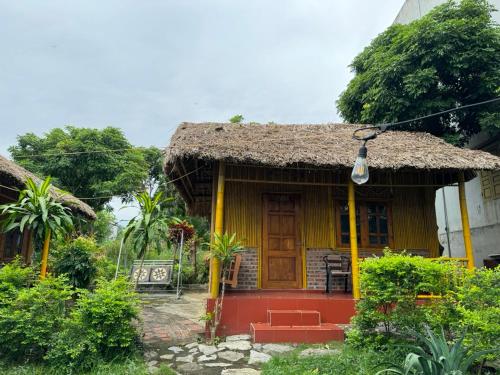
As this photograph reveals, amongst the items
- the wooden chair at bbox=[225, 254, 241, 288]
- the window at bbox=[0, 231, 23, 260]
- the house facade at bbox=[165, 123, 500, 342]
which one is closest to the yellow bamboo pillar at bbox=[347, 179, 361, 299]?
the house facade at bbox=[165, 123, 500, 342]

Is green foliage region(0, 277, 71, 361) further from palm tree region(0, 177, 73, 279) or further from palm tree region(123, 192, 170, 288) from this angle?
palm tree region(123, 192, 170, 288)

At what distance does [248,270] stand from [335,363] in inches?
131

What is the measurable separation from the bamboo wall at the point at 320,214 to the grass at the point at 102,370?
11.7 feet

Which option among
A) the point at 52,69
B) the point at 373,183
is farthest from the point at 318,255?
the point at 52,69

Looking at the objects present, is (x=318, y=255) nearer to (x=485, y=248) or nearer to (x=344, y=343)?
(x=344, y=343)

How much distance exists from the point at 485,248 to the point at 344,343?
27.9 ft

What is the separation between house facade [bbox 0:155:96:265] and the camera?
25.4 feet

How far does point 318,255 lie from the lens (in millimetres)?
7871

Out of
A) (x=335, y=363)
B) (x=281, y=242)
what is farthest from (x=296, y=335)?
(x=281, y=242)

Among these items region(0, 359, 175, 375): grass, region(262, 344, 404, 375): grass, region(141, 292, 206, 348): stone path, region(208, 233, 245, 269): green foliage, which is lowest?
region(0, 359, 175, 375): grass

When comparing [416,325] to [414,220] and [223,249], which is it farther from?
[414,220]

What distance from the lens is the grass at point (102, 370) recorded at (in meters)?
4.31

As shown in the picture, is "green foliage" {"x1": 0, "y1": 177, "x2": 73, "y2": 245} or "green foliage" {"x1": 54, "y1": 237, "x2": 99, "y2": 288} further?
"green foliage" {"x1": 54, "y1": 237, "x2": 99, "y2": 288}

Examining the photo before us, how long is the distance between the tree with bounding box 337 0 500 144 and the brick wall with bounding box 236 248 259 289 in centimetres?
704
